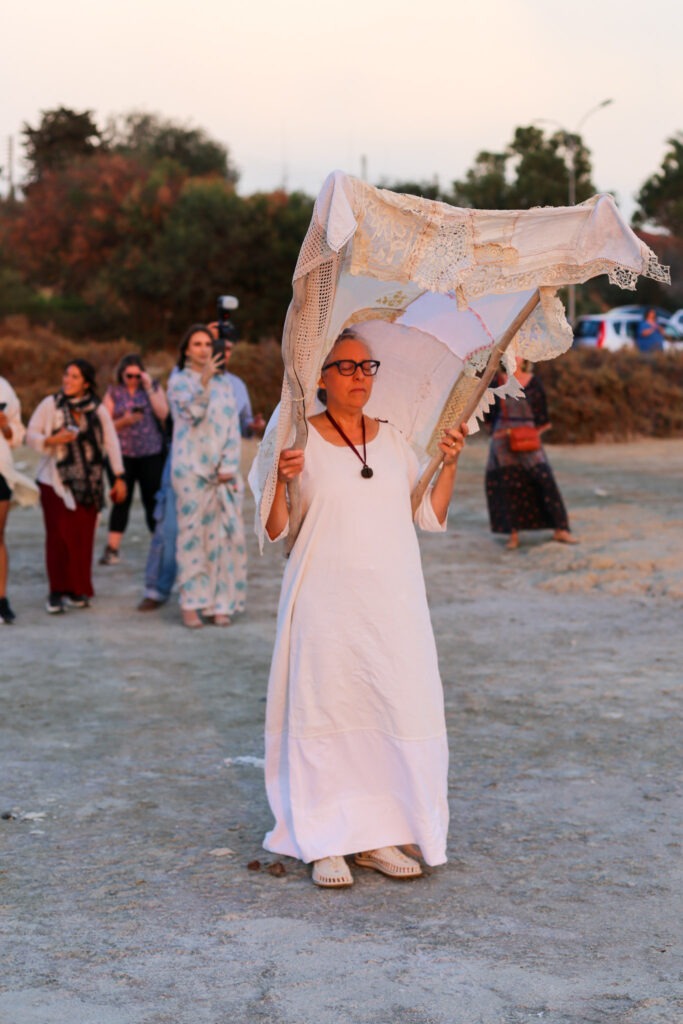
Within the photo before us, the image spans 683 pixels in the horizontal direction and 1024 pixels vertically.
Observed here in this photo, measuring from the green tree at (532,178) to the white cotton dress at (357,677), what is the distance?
54.1 m

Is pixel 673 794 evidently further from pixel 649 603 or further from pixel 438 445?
pixel 649 603

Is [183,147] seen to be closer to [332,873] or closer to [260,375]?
[260,375]

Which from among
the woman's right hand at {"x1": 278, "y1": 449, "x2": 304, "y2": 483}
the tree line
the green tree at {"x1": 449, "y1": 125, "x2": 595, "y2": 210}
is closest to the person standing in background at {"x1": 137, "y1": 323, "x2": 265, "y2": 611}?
the woman's right hand at {"x1": 278, "y1": 449, "x2": 304, "y2": 483}

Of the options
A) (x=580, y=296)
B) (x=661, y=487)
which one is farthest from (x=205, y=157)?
(x=661, y=487)

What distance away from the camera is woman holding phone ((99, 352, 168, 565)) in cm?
1263

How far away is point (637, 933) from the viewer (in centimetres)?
453

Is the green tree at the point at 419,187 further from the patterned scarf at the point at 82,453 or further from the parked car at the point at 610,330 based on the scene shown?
the patterned scarf at the point at 82,453

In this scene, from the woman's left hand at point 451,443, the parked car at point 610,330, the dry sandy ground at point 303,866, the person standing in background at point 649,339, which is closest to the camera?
the dry sandy ground at point 303,866

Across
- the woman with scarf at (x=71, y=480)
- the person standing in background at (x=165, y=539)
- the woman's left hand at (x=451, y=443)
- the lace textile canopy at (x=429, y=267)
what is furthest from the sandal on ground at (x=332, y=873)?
the woman with scarf at (x=71, y=480)

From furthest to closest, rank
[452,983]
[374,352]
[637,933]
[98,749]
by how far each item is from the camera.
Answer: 1. [98,749]
2. [374,352]
3. [637,933]
4. [452,983]

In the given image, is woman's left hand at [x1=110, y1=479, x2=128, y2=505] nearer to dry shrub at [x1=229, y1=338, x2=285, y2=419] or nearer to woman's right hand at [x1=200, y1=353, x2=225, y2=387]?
woman's right hand at [x1=200, y1=353, x2=225, y2=387]

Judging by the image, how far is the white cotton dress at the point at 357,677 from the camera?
5.02 metres

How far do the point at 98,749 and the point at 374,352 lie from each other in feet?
8.51

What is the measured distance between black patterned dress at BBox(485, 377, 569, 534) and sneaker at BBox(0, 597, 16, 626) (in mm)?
4767
